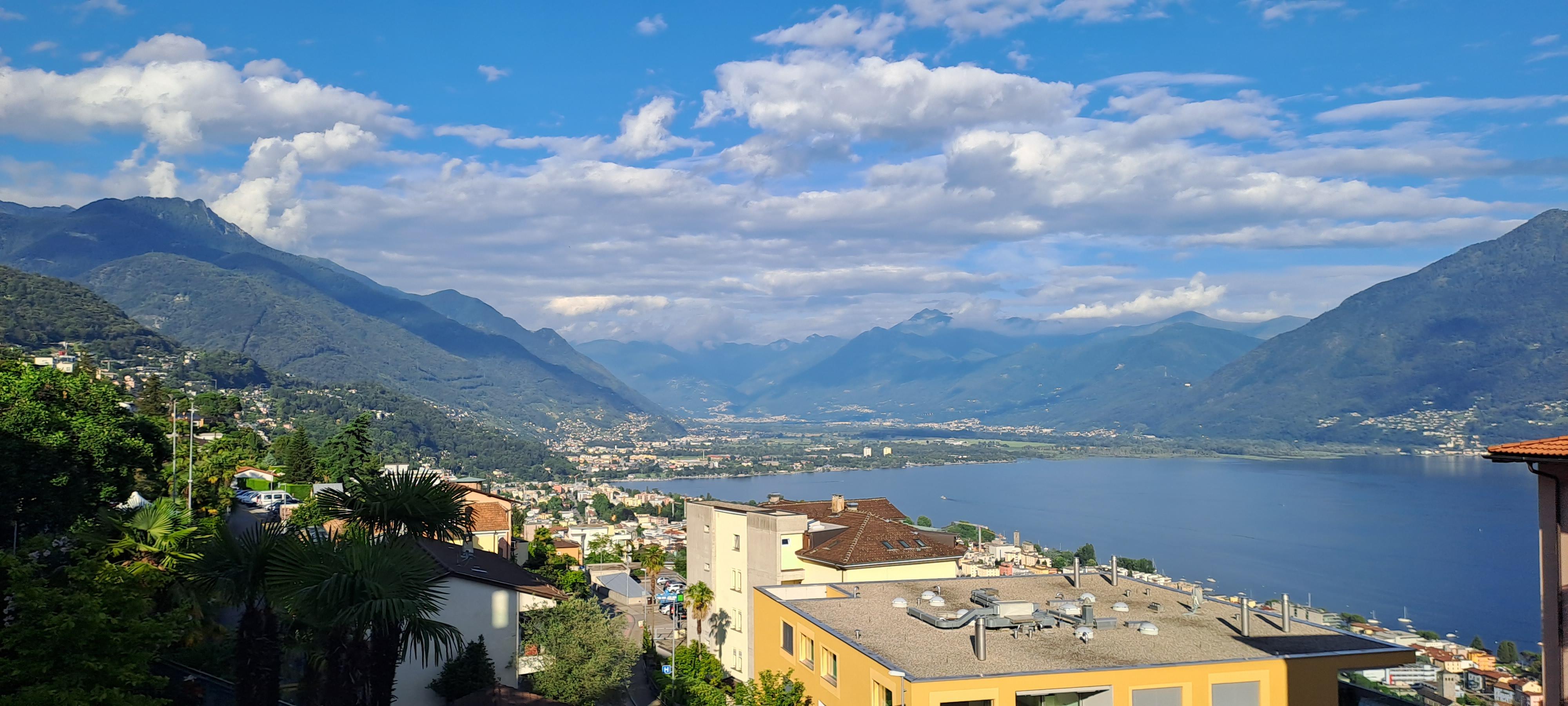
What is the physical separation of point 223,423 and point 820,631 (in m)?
61.9

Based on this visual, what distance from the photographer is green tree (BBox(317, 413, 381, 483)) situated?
4203 cm

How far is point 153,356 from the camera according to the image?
4616 inches

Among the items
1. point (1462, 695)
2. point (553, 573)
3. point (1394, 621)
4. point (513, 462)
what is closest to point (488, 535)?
point (553, 573)

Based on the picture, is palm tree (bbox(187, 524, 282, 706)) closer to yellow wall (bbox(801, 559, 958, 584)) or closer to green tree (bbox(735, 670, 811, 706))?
green tree (bbox(735, 670, 811, 706))

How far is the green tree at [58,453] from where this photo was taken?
2227cm

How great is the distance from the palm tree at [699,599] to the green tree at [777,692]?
40.3 feet

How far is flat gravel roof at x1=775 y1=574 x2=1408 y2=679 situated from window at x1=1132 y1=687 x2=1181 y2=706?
0.37 m

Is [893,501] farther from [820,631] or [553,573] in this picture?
[820,631]

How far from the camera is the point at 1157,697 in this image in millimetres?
14398

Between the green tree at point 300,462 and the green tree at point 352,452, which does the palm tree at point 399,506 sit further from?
the green tree at point 300,462

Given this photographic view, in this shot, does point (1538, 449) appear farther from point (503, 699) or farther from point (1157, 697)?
point (503, 699)

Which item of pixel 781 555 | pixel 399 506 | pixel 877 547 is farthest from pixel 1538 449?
pixel 781 555

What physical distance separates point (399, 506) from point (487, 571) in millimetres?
10949

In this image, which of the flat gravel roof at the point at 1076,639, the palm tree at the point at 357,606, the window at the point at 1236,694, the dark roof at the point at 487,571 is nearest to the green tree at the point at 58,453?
the dark roof at the point at 487,571
